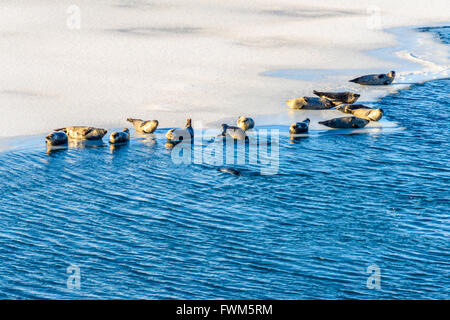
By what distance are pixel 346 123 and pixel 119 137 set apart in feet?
15.9

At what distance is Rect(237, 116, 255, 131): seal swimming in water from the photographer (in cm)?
1450

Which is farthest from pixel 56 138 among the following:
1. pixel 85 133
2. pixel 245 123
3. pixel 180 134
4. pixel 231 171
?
pixel 245 123

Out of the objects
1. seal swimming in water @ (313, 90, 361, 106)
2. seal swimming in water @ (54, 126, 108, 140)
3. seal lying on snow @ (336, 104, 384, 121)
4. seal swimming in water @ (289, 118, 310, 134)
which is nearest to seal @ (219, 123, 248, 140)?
seal swimming in water @ (289, 118, 310, 134)

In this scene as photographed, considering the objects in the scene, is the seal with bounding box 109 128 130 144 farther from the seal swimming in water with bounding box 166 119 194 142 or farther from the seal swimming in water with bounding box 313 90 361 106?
the seal swimming in water with bounding box 313 90 361 106

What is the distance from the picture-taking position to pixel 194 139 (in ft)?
45.9

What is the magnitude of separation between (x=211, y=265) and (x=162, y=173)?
359 centimetres

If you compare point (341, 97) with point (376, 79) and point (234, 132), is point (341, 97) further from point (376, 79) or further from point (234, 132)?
point (234, 132)

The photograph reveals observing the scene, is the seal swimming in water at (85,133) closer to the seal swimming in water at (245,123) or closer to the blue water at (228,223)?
the blue water at (228,223)

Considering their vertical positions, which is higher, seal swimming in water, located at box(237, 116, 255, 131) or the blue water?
seal swimming in water, located at box(237, 116, 255, 131)

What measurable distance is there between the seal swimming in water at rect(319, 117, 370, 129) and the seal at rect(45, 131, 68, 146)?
552 cm

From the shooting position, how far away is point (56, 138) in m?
13.3

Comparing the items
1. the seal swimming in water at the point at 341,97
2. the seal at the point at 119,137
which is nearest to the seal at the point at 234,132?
the seal at the point at 119,137
